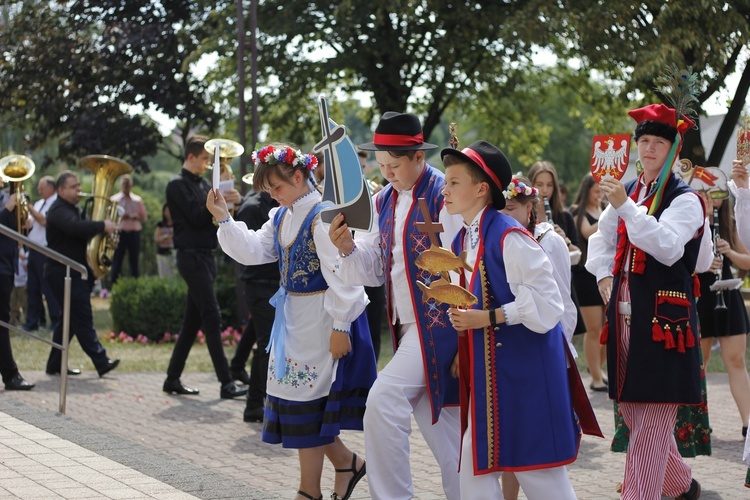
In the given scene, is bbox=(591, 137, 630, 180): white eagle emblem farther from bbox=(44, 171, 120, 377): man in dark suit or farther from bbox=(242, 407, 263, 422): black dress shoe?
bbox=(44, 171, 120, 377): man in dark suit

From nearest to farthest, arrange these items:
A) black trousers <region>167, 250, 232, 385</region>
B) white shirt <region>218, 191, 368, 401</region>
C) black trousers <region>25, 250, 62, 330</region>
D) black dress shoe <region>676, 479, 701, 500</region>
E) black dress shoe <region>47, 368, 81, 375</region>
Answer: white shirt <region>218, 191, 368, 401</region>, black dress shoe <region>676, 479, 701, 500</region>, black trousers <region>167, 250, 232, 385</region>, black dress shoe <region>47, 368, 81, 375</region>, black trousers <region>25, 250, 62, 330</region>

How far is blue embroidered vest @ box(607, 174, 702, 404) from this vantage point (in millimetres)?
5152

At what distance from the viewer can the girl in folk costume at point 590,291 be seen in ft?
31.4

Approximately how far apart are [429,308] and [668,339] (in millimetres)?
1144

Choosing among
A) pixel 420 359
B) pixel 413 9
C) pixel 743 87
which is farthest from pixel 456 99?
pixel 420 359

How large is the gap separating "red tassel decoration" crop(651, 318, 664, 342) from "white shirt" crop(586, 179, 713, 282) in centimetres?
30

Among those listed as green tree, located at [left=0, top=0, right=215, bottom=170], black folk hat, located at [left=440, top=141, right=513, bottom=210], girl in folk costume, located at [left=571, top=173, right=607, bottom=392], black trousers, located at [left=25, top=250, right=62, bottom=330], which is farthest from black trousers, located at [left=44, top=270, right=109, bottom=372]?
green tree, located at [left=0, top=0, right=215, bottom=170]

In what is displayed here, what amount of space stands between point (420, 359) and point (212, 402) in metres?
4.47

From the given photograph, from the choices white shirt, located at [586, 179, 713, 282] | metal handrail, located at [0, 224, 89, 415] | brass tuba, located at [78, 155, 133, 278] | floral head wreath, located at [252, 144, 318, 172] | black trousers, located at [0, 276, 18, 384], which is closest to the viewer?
white shirt, located at [586, 179, 713, 282]

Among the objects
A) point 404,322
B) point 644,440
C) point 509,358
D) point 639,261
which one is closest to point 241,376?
point 404,322

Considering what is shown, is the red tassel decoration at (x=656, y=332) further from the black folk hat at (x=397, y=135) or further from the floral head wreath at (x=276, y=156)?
the floral head wreath at (x=276, y=156)

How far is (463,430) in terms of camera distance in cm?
442

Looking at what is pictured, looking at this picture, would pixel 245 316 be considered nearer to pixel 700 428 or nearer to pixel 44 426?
pixel 44 426

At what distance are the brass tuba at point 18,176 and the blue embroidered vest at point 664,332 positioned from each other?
769 cm
